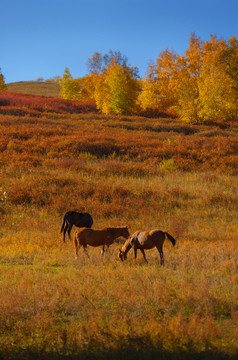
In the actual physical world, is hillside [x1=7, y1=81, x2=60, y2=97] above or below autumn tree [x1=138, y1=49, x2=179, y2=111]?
above

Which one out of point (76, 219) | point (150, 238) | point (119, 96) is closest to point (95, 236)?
point (150, 238)

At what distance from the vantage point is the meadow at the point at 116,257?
4.41 metres

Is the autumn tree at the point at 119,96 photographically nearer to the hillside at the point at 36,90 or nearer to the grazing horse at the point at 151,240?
the grazing horse at the point at 151,240

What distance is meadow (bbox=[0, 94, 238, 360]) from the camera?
14.5 ft

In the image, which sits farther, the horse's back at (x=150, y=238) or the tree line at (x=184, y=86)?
the tree line at (x=184, y=86)

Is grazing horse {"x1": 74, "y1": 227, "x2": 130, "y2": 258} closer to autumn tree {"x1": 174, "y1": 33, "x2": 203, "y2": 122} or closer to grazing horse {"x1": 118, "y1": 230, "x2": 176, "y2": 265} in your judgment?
grazing horse {"x1": 118, "y1": 230, "x2": 176, "y2": 265}

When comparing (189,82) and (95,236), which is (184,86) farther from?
(95,236)

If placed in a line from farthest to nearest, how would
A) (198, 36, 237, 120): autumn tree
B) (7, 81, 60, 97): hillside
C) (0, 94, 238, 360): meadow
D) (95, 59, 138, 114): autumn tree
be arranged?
(7, 81, 60, 97): hillside < (95, 59, 138, 114): autumn tree < (198, 36, 237, 120): autumn tree < (0, 94, 238, 360): meadow

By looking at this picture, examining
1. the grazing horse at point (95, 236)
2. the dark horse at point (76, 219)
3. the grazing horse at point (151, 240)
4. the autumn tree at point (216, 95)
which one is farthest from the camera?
the autumn tree at point (216, 95)

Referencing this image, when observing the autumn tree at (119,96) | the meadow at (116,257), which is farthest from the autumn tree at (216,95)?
the meadow at (116,257)

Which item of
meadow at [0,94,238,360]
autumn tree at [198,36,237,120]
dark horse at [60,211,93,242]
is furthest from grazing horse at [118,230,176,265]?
autumn tree at [198,36,237,120]

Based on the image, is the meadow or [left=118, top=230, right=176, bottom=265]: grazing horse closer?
the meadow

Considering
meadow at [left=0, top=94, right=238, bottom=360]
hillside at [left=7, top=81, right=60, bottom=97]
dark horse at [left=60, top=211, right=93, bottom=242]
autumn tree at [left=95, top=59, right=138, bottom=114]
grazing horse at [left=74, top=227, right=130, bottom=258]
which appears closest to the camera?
meadow at [left=0, top=94, right=238, bottom=360]

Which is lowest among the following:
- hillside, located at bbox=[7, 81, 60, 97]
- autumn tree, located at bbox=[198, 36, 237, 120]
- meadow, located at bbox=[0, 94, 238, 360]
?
meadow, located at bbox=[0, 94, 238, 360]
